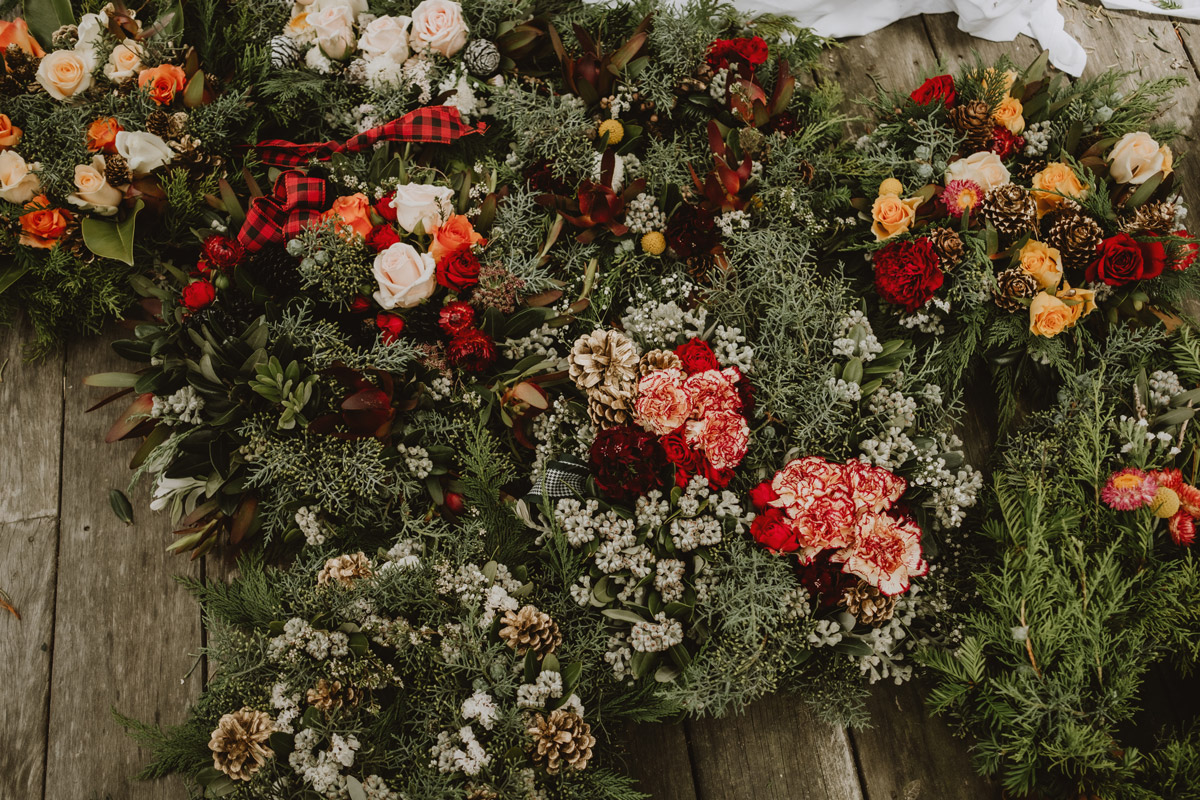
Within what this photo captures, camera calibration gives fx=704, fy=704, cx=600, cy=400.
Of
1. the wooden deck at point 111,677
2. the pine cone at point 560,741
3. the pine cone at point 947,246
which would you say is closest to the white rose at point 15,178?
the wooden deck at point 111,677

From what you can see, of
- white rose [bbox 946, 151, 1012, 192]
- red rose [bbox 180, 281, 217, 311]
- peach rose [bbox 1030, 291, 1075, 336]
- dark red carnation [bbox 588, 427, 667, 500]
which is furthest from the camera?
white rose [bbox 946, 151, 1012, 192]

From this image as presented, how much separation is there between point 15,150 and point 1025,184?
8.12ft

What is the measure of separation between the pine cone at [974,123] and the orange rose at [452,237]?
126 cm

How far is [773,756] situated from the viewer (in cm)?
165

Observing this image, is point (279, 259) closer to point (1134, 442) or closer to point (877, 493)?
point (877, 493)

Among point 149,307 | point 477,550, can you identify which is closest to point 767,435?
point 477,550

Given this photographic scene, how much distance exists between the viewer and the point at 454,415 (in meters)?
1.62

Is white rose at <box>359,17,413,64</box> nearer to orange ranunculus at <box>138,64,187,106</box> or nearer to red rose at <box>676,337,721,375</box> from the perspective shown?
orange ranunculus at <box>138,64,187,106</box>

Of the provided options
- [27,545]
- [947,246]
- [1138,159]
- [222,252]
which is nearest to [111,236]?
[222,252]

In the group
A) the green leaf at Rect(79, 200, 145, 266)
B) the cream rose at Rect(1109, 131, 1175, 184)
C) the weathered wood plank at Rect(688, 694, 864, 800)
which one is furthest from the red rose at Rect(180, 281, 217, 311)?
the cream rose at Rect(1109, 131, 1175, 184)

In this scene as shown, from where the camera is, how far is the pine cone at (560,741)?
1.29m

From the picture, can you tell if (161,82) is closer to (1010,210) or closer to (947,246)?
(947,246)

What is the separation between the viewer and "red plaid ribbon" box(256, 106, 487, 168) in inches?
66.7

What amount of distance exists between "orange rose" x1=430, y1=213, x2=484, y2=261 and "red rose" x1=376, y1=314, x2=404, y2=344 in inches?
6.4
